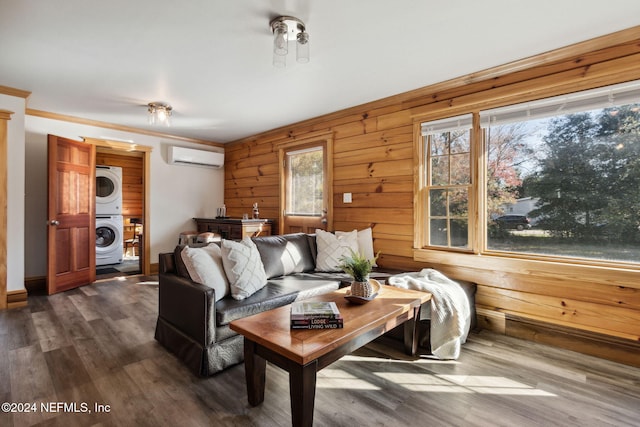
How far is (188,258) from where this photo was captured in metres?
2.31

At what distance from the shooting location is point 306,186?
4477 mm

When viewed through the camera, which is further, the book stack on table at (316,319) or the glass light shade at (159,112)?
the glass light shade at (159,112)

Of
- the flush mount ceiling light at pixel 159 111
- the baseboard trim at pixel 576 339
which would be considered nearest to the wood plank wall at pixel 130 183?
the flush mount ceiling light at pixel 159 111

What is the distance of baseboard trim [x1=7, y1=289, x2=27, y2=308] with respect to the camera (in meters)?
3.38

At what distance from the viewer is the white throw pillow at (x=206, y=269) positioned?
2252mm

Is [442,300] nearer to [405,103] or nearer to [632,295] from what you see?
[632,295]

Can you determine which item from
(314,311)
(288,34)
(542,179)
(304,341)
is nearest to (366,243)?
(542,179)

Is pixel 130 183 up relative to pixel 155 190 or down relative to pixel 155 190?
up

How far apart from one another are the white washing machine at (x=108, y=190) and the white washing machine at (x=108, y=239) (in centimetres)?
13

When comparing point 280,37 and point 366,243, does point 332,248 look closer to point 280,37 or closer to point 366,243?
point 366,243

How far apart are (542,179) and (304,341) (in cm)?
251

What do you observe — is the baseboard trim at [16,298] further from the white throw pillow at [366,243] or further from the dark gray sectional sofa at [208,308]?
the white throw pillow at [366,243]

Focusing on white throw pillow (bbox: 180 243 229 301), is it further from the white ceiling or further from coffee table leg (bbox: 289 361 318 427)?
the white ceiling

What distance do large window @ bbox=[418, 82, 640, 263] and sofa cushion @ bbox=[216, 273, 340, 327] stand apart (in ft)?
4.07
